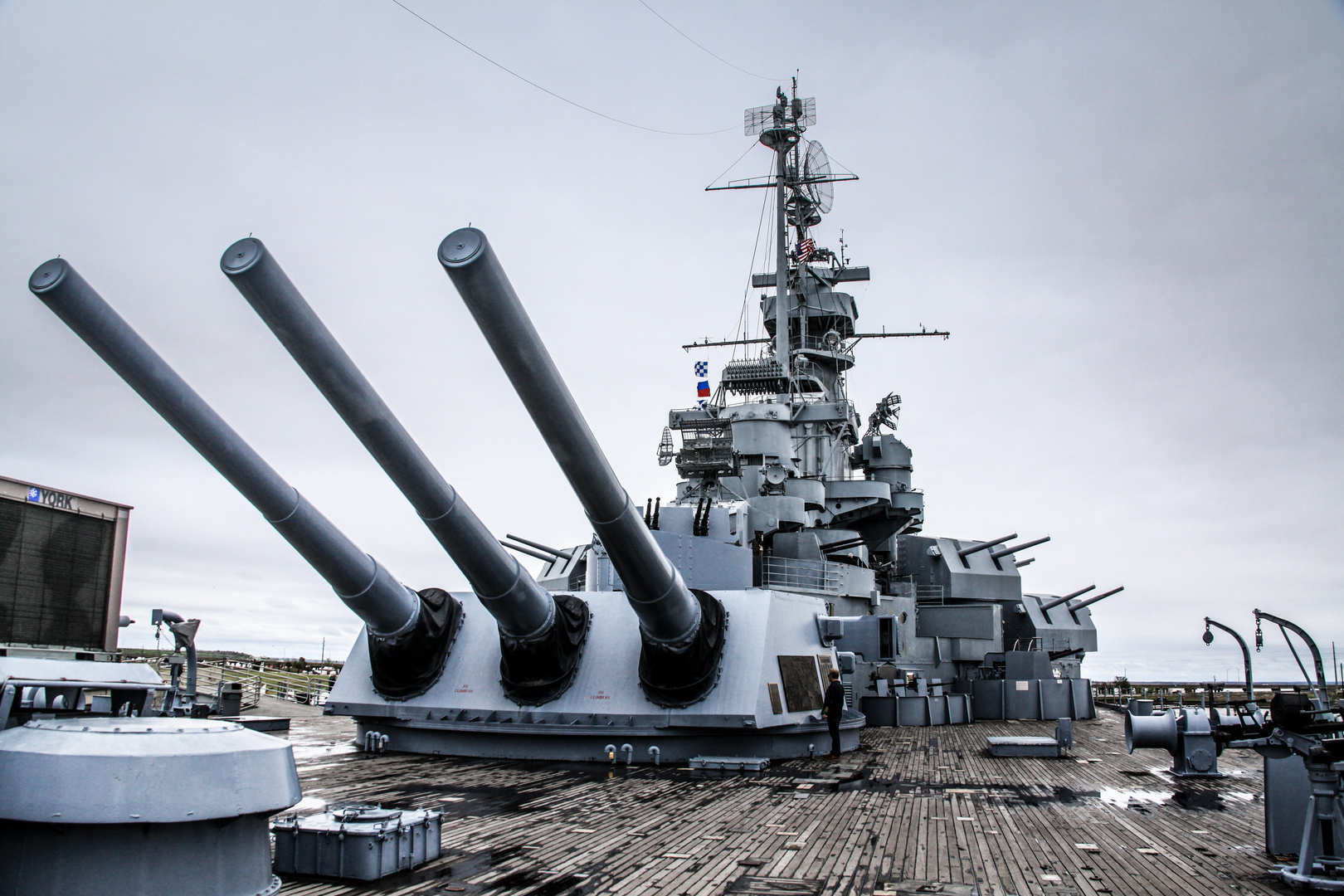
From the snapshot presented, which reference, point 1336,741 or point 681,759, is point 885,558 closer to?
point 681,759

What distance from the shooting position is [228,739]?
369cm

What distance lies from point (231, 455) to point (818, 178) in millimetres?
22779

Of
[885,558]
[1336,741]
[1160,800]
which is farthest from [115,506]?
[885,558]

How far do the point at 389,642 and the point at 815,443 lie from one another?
49.8 feet

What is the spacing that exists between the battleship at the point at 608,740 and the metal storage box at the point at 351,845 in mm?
17

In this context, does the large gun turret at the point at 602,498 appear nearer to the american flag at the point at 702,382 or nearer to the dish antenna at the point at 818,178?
the american flag at the point at 702,382

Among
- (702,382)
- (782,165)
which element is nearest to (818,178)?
(782,165)

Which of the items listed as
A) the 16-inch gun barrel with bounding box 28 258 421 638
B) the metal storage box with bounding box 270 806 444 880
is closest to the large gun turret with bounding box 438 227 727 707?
the 16-inch gun barrel with bounding box 28 258 421 638

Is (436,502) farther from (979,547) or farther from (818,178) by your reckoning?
(818,178)

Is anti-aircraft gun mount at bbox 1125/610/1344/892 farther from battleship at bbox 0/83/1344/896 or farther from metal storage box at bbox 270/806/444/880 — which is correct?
metal storage box at bbox 270/806/444/880

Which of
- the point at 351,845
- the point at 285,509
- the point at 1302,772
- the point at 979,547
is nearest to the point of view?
the point at 351,845

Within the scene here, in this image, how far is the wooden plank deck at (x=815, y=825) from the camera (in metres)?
4.93

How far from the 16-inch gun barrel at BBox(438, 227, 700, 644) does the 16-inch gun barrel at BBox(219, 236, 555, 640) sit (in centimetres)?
104

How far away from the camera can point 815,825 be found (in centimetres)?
645
